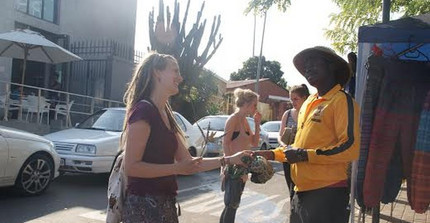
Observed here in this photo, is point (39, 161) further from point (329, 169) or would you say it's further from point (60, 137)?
point (329, 169)

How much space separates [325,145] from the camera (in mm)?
3055

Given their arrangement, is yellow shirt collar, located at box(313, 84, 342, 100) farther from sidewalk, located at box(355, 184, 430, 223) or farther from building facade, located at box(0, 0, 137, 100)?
building facade, located at box(0, 0, 137, 100)

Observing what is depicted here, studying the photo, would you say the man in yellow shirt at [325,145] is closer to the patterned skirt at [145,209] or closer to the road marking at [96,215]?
the patterned skirt at [145,209]

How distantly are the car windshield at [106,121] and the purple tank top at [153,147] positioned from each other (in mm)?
6788

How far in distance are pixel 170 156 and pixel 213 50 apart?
1962 centimetres

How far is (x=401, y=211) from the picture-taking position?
7379mm

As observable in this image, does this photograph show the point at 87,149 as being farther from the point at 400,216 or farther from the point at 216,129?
the point at 400,216

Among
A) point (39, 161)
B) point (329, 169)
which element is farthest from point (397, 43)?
point (39, 161)

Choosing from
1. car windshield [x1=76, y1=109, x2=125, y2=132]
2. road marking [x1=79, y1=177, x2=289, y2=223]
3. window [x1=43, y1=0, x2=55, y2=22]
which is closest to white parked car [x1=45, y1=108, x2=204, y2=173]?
car windshield [x1=76, y1=109, x2=125, y2=132]

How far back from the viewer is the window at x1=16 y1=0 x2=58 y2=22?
16.6 m

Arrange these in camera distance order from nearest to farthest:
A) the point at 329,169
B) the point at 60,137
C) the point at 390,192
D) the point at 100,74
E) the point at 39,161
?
the point at 329,169 < the point at 390,192 < the point at 39,161 < the point at 60,137 < the point at 100,74

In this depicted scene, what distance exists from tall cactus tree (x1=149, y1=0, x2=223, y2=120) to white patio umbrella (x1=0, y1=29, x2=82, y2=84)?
22.4 ft

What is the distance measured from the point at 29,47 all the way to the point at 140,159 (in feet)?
40.0

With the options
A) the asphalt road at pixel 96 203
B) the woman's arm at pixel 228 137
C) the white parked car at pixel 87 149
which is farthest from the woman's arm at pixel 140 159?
the white parked car at pixel 87 149
